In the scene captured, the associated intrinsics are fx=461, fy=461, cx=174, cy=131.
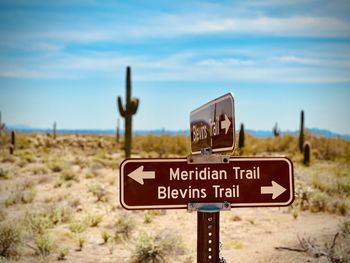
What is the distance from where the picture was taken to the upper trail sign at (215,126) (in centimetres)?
321

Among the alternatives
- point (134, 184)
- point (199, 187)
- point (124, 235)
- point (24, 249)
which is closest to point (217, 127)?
point (199, 187)

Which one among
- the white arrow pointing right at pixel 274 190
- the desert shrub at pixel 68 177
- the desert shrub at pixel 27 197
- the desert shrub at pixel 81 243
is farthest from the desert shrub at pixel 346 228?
the desert shrub at pixel 68 177

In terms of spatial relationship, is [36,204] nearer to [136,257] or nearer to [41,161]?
[136,257]

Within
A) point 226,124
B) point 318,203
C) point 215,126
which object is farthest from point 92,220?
point 226,124

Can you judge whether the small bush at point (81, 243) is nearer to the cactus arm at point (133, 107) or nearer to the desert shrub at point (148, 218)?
the desert shrub at point (148, 218)

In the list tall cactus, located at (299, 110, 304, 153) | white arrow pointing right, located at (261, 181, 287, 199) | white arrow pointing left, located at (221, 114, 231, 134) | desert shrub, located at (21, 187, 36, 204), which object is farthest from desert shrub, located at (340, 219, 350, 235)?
tall cactus, located at (299, 110, 304, 153)

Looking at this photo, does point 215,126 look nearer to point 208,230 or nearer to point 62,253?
point 208,230

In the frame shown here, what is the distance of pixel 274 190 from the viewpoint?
11.4 feet

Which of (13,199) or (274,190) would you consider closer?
(274,190)

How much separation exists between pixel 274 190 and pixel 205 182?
523 millimetres

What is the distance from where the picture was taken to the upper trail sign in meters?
3.21

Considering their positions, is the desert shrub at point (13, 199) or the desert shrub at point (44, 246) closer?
the desert shrub at point (44, 246)

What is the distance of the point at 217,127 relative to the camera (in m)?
3.41

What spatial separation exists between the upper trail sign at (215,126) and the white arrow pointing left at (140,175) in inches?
19.5
